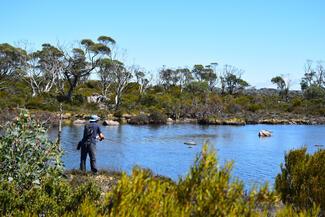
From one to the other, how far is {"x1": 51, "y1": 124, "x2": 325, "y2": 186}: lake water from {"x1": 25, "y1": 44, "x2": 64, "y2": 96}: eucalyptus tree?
2861 cm

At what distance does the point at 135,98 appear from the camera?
243ft

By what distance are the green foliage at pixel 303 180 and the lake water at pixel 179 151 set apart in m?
6.90

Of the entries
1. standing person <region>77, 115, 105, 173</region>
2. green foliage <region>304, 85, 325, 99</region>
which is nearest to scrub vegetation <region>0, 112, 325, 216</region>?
standing person <region>77, 115, 105, 173</region>

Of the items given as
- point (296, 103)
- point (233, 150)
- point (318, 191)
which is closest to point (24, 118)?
point (318, 191)

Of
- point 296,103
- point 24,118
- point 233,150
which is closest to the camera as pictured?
point 24,118

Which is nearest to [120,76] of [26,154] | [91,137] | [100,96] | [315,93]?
[100,96]

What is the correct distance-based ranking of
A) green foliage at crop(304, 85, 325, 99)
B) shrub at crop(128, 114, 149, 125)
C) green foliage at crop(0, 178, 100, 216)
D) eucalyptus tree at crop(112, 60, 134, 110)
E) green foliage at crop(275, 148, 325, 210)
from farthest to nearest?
green foliage at crop(304, 85, 325, 99)
eucalyptus tree at crop(112, 60, 134, 110)
shrub at crop(128, 114, 149, 125)
green foliage at crop(275, 148, 325, 210)
green foliage at crop(0, 178, 100, 216)

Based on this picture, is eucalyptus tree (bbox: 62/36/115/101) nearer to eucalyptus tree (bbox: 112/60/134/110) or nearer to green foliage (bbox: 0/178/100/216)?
eucalyptus tree (bbox: 112/60/134/110)

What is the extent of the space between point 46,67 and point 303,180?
64916 millimetres

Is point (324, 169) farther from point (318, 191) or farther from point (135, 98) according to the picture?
point (135, 98)

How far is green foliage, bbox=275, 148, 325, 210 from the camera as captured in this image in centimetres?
938

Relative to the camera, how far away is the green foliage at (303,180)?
9.38 metres

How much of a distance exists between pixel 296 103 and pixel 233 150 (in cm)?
5261

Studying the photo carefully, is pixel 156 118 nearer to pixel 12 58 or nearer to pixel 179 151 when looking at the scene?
pixel 179 151
